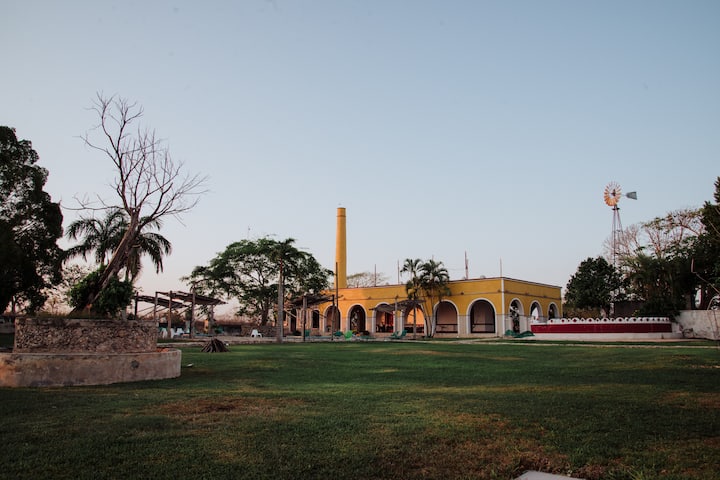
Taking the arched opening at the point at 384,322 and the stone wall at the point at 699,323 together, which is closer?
the stone wall at the point at 699,323

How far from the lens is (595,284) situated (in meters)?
38.9

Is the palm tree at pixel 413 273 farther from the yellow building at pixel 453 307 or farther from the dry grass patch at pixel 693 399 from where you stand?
the dry grass patch at pixel 693 399

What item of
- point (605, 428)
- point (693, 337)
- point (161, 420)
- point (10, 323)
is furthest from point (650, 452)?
point (10, 323)

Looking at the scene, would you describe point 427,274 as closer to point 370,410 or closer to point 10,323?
point 10,323

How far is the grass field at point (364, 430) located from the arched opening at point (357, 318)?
143 feet

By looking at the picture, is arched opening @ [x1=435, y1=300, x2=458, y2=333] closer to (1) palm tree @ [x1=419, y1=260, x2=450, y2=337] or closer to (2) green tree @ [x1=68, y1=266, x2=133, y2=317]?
(1) palm tree @ [x1=419, y1=260, x2=450, y2=337]

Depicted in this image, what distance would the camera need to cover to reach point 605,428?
5.02m

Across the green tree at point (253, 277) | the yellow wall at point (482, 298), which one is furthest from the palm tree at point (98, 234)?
the yellow wall at point (482, 298)

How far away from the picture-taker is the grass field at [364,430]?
378cm

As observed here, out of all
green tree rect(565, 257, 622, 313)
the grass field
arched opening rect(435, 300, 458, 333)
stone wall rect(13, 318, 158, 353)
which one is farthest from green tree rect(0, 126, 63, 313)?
green tree rect(565, 257, 622, 313)

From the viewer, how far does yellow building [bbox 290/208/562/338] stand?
41031 millimetres

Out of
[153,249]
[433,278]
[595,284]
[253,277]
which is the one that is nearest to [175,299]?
[153,249]

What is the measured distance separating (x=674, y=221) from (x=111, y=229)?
40.8m

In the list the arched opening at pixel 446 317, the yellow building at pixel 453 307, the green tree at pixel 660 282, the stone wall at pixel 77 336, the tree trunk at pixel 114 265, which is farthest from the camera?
the arched opening at pixel 446 317
